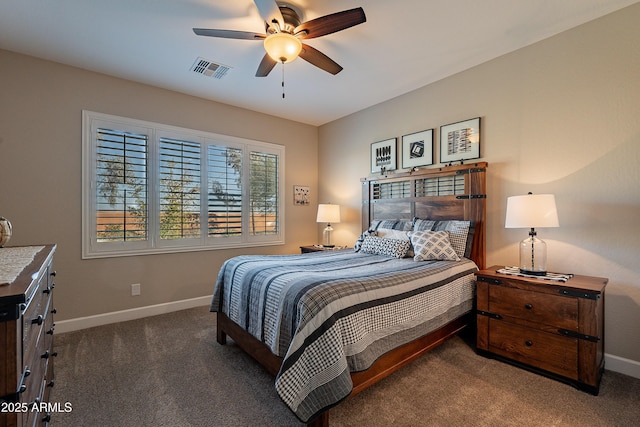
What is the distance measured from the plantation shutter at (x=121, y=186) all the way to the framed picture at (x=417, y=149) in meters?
3.23

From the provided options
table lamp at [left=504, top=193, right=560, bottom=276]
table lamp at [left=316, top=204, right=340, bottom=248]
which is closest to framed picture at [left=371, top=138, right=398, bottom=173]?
table lamp at [left=316, top=204, right=340, bottom=248]

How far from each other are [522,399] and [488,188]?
190cm

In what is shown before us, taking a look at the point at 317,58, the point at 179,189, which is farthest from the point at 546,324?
the point at 179,189

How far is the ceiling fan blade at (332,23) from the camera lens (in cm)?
189

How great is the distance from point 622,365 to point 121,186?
4963mm

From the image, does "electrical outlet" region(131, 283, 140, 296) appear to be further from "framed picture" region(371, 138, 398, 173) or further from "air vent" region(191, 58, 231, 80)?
"framed picture" region(371, 138, 398, 173)

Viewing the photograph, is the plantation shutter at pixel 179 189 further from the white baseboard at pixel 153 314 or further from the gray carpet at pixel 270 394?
the gray carpet at pixel 270 394

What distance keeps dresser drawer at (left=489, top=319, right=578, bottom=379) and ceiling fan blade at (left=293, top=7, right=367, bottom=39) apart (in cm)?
257

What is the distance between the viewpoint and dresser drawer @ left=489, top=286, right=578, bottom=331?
82.4 inches

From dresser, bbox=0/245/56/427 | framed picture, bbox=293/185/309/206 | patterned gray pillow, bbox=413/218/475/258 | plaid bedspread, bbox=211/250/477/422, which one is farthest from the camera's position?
framed picture, bbox=293/185/309/206

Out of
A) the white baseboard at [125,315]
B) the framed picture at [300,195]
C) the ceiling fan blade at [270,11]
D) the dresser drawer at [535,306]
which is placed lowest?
the white baseboard at [125,315]

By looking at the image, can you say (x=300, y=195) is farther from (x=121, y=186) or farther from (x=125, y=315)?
(x=125, y=315)

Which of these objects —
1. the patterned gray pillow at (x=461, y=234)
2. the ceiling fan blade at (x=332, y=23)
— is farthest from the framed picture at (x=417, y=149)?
the ceiling fan blade at (x=332, y=23)

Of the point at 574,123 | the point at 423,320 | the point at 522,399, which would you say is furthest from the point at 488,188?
the point at 522,399
